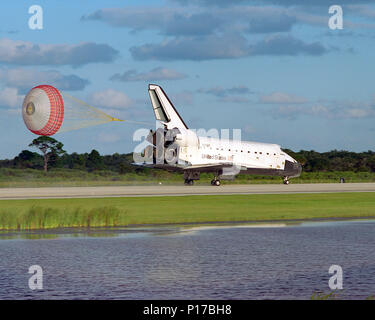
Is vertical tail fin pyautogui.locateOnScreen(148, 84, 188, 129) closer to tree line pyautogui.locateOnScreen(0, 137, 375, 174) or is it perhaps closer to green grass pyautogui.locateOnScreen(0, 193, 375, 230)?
green grass pyautogui.locateOnScreen(0, 193, 375, 230)

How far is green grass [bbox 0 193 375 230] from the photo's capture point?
3086 centimetres

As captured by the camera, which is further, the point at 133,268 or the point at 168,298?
the point at 133,268

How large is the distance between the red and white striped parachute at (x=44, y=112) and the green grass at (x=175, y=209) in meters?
4.39

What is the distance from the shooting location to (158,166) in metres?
61.1

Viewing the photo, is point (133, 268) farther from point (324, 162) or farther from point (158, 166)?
point (324, 162)

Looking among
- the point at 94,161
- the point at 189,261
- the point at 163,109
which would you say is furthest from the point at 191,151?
the point at 94,161

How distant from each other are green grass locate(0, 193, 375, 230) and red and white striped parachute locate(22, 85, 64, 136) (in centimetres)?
439

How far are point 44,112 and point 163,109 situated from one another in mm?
27305

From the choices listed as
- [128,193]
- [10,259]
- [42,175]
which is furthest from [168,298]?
[42,175]

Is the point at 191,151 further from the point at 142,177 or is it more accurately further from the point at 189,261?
the point at 189,261

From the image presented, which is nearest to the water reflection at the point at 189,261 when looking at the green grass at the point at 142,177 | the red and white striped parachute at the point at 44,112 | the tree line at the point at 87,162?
the red and white striped parachute at the point at 44,112

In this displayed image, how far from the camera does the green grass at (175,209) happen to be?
30.9 metres

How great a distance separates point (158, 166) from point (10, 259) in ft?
132
